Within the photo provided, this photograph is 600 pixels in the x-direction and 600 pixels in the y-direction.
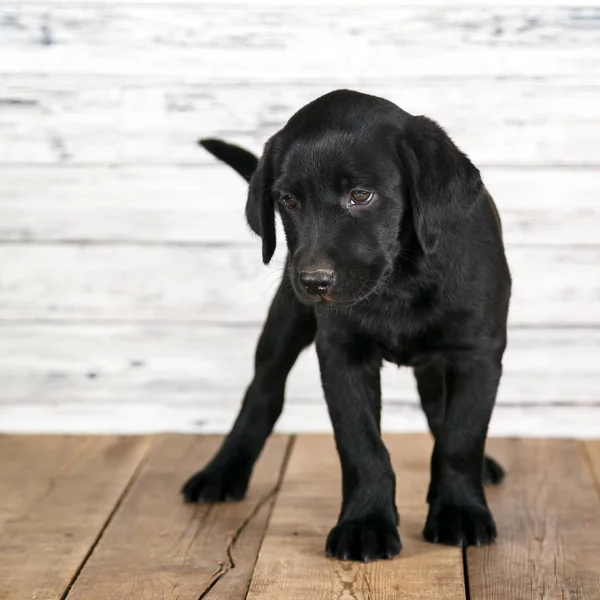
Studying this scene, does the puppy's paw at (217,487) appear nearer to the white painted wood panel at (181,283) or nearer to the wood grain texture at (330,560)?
the wood grain texture at (330,560)

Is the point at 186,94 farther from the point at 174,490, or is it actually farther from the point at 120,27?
the point at 174,490

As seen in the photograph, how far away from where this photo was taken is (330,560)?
233 cm

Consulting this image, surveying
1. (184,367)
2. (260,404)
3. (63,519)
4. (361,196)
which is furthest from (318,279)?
(184,367)

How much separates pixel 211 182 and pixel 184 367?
1.91 ft

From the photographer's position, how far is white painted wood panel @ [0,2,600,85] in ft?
11.1

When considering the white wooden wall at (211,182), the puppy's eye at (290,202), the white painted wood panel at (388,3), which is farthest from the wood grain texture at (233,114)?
the puppy's eye at (290,202)

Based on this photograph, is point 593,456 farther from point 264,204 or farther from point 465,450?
point 264,204

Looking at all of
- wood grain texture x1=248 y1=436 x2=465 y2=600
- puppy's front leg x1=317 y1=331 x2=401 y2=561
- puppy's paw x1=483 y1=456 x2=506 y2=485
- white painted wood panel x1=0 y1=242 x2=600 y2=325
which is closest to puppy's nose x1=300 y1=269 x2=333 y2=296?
puppy's front leg x1=317 y1=331 x2=401 y2=561

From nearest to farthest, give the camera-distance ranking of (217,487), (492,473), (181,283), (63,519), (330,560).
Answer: (330,560)
(63,519)
(217,487)
(492,473)
(181,283)

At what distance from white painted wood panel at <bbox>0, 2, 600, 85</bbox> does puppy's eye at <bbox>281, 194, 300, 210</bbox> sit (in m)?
1.12

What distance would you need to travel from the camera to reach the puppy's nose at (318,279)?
2.20 m

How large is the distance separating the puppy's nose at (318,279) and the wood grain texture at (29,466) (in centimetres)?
98

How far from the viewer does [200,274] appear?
141 inches

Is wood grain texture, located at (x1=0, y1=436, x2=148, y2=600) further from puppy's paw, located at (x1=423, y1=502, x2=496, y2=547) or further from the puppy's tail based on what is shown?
the puppy's tail
